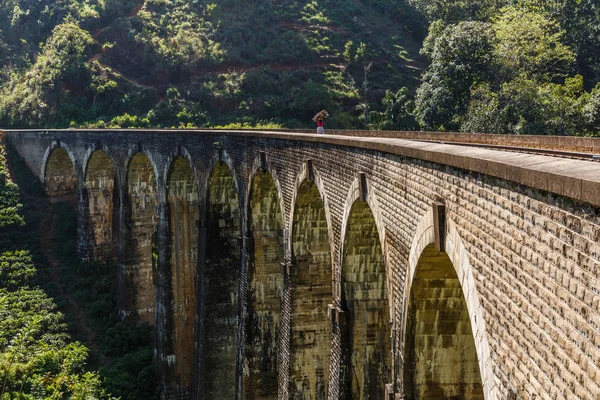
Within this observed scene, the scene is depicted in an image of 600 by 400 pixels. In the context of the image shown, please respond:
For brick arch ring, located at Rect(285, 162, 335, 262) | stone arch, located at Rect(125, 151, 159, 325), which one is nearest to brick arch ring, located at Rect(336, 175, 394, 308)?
brick arch ring, located at Rect(285, 162, 335, 262)

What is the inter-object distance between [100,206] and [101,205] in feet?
0.23

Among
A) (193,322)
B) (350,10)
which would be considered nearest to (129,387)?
(193,322)

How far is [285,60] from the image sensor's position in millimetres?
52781

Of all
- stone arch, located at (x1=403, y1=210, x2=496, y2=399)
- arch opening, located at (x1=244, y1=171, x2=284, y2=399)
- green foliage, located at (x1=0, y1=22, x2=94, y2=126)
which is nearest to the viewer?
stone arch, located at (x1=403, y1=210, x2=496, y2=399)

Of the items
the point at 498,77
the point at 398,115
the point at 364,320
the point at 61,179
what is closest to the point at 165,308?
the point at 364,320

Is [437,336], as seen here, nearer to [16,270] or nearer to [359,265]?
[359,265]

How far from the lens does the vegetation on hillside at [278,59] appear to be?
33438mm

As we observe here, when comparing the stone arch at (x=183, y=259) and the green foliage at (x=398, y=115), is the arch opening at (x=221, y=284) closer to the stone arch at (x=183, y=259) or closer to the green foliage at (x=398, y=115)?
the stone arch at (x=183, y=259)

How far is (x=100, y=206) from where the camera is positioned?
3256 cm

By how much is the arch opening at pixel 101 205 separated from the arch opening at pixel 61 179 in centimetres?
533

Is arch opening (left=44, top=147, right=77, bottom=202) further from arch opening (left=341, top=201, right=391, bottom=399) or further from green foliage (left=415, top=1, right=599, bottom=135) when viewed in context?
arch opening (left=341, top=201, right=391, bottom=399)

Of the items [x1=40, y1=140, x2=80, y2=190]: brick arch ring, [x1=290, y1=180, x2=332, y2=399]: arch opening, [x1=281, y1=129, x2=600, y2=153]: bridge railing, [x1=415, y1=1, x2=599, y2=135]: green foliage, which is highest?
[x1=415, y1=1, x2=599, y2=135]: green foliage

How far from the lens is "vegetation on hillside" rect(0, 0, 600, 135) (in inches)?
1316

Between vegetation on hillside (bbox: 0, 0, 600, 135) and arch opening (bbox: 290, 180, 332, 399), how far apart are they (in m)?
18.0
